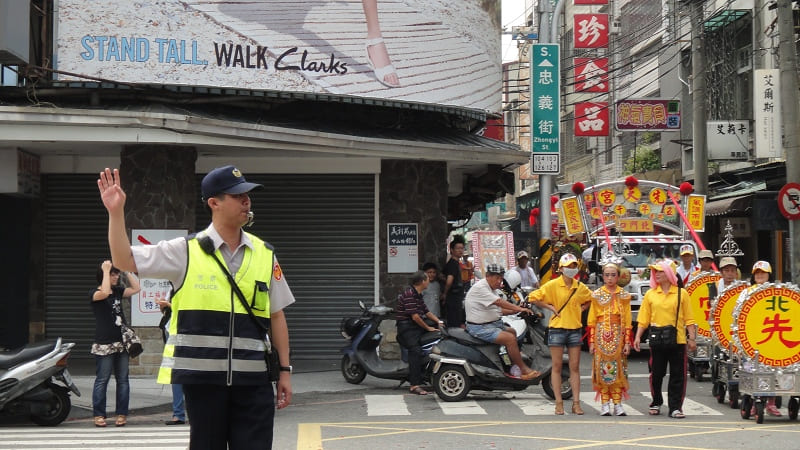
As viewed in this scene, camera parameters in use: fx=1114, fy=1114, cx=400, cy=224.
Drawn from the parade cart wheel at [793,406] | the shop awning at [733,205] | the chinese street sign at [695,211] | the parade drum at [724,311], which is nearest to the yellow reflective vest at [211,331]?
the parade cart wheel at [793,406]

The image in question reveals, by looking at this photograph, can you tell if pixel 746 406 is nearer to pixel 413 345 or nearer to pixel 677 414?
pixel 677 414

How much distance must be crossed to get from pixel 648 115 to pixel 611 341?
19.7m

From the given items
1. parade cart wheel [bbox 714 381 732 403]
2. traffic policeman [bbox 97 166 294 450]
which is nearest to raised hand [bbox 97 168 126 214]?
traffic policeman [bbox 97 166 294 450]

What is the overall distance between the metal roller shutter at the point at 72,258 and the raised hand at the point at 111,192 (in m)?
13.7

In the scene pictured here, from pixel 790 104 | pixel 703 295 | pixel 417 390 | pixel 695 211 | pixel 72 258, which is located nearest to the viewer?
pixel 417 390

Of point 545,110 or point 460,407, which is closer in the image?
point 460,407

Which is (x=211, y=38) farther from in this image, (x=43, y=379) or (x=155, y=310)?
(x=43, y=379)

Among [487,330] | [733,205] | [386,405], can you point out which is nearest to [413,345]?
[386,405]

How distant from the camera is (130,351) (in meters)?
12.1

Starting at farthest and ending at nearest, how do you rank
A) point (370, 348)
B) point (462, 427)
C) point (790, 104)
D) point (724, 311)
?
point (790, 104) → point (370, 348) → point (724, 311) → point (462, 427)

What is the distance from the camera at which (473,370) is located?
45.8 ft

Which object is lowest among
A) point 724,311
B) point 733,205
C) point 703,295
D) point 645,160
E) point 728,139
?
point 724,311

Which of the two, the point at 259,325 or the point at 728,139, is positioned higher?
the point at 728,139

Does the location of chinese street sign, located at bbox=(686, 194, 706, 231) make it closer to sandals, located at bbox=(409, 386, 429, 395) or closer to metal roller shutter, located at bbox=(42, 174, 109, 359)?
sandals, located at bbox=(409, 386, 429, 395)
